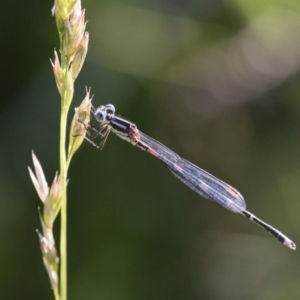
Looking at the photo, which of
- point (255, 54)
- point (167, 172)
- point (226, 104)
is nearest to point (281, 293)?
point (167, 172)

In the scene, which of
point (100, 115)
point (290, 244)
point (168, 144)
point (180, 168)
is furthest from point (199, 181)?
point (100, 115)

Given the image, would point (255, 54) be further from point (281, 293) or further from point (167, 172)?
point (281, 293)

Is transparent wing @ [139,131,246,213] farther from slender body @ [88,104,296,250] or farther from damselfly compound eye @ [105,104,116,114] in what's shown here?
damselfly compound eye @ [105,104,116,114]

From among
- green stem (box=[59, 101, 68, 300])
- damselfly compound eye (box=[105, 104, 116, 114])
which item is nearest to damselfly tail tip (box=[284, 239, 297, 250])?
damselfly compound eye (box=[105, 104, 116, 114])

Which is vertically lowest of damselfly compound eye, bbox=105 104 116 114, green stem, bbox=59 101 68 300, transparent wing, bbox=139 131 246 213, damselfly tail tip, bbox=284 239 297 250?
green stem, bbox=59 101 68 300

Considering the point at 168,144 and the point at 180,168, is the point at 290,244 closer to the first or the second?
the point at 180,168
